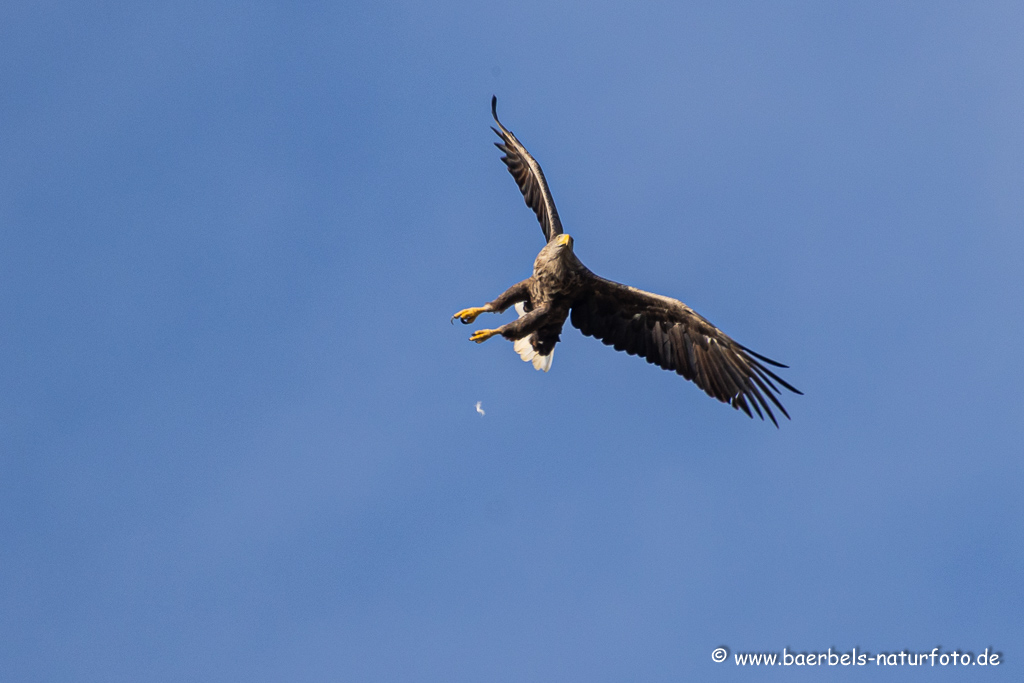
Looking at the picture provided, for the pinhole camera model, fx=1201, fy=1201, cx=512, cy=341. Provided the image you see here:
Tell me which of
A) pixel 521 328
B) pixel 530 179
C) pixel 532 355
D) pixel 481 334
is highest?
pixel 530 179

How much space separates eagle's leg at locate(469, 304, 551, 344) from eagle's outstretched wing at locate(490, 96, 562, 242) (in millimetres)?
1030

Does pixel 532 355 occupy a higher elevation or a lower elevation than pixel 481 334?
higher

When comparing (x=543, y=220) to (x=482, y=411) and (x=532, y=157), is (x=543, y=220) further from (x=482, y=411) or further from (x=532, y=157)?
(x=482, y=411)

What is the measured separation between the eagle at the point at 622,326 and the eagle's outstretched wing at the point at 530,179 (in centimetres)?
24

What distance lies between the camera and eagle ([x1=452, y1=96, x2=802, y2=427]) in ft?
37.7

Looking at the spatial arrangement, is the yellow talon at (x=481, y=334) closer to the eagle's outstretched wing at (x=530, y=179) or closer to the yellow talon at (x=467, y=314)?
the yellow talon at (x=467, y=314)

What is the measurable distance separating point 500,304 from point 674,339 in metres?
1.78

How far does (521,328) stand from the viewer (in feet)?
37.9

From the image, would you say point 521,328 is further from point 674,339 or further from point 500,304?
point 674,339

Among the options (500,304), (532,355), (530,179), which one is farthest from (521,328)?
(530,179)

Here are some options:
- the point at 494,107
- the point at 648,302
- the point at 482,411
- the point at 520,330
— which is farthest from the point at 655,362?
the point at 494,107

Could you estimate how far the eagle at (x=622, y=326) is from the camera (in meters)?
11.5

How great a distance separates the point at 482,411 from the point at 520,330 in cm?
143

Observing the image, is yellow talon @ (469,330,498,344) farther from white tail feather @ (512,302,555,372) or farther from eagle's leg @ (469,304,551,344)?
white tail feather @ (512,302,555,372)
